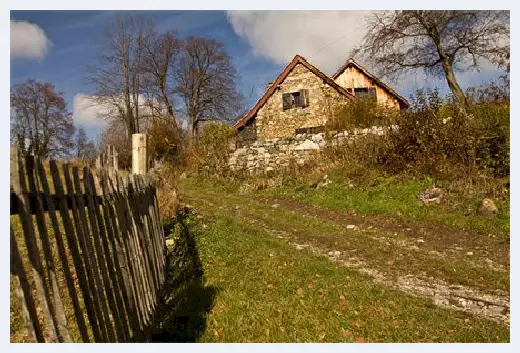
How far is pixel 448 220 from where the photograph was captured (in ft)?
30.5

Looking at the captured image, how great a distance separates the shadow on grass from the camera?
4195 mm

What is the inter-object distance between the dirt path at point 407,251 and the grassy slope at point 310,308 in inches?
13.5

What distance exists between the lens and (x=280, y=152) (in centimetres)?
1788

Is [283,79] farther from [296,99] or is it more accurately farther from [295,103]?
[295,103]

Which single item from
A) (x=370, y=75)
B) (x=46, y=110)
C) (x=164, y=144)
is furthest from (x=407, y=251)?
(x=370, y=75)

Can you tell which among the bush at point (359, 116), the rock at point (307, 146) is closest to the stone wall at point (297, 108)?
the bush at point (359, 116)

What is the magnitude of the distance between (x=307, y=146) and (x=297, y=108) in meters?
7.84

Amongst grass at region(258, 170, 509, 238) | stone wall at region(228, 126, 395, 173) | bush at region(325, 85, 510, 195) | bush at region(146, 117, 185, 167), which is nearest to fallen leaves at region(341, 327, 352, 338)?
grass at region(258, 170, 509, 238)

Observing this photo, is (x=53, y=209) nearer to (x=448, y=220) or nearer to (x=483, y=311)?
(x=483, y=311)

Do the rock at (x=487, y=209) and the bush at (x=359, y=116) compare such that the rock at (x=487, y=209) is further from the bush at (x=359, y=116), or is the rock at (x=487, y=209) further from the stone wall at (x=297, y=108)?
the stone wall at (x=297, y=108)

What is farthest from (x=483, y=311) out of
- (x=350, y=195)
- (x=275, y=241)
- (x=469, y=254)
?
(x=350, y=195)

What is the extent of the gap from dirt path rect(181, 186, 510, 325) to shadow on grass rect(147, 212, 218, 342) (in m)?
2.14

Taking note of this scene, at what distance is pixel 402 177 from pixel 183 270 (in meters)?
8.12

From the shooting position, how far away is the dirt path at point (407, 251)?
5144 mm
